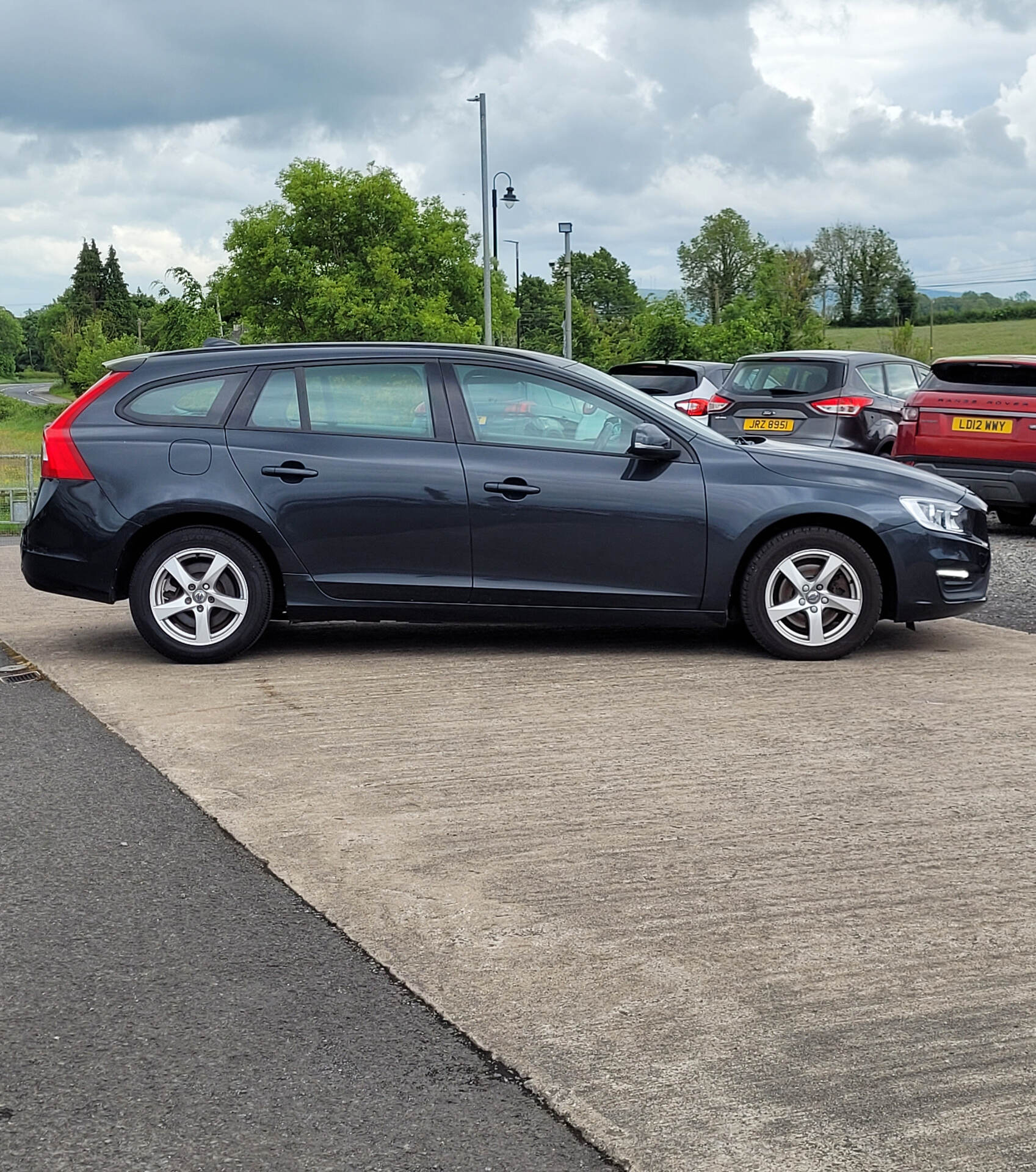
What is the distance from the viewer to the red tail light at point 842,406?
16.5 meters

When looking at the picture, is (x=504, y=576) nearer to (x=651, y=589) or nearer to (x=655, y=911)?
(x=651, y=589)

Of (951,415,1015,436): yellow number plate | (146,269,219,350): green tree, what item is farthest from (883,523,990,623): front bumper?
(146,269,219,350): green tree

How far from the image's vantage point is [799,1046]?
3.33m

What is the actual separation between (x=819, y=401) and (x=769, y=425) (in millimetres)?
573

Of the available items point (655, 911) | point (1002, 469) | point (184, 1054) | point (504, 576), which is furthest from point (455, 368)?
point (1002, 469)

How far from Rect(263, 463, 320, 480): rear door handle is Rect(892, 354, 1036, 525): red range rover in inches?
309

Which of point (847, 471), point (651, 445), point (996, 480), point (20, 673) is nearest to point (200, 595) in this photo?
point (20, 673)

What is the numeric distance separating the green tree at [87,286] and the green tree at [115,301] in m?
0.50

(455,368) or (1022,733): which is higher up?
(455,368)

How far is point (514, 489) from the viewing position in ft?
25.7

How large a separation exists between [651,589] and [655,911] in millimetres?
3780

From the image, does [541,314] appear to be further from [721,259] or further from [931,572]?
[931,572]

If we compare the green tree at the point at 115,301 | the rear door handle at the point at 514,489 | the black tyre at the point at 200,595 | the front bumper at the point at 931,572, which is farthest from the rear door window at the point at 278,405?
the green tree at the point at 115,301

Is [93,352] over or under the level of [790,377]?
over
